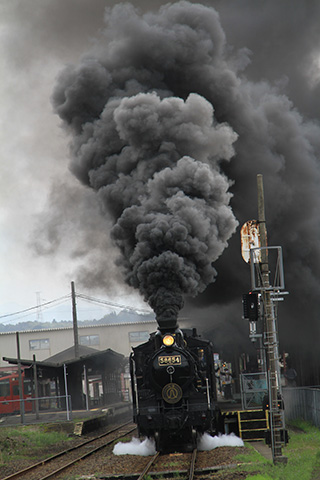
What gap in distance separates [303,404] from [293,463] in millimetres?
8490

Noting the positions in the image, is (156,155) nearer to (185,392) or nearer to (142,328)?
(185,392)

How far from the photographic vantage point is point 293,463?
1233 centimetres

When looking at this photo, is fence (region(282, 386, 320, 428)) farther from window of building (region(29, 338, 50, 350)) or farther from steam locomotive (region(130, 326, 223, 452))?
window of building (region(29, 338, 50, 350))

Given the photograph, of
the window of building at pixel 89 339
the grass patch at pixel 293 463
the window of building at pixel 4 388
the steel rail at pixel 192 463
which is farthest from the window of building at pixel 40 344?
the steel rail at pixel 192 463

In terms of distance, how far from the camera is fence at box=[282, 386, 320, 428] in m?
18.1

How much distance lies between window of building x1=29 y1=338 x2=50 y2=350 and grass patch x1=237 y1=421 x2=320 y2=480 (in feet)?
167

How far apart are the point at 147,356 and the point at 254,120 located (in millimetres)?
15490

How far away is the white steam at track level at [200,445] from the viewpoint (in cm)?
1531

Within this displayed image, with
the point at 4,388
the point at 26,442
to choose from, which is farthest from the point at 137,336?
the point at 26,442

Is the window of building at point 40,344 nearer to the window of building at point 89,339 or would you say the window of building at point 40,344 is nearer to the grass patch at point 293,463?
the window of building at point 89,339

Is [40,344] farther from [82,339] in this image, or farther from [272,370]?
[272,370]

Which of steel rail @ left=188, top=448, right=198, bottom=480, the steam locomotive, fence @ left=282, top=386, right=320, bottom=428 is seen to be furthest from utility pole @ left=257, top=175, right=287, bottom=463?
fence @ left=282, top=386, right=320, bottom=428

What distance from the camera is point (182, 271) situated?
17.3 metres

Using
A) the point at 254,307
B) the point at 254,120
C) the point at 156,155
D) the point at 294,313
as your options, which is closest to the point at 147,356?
the point at 254,307
